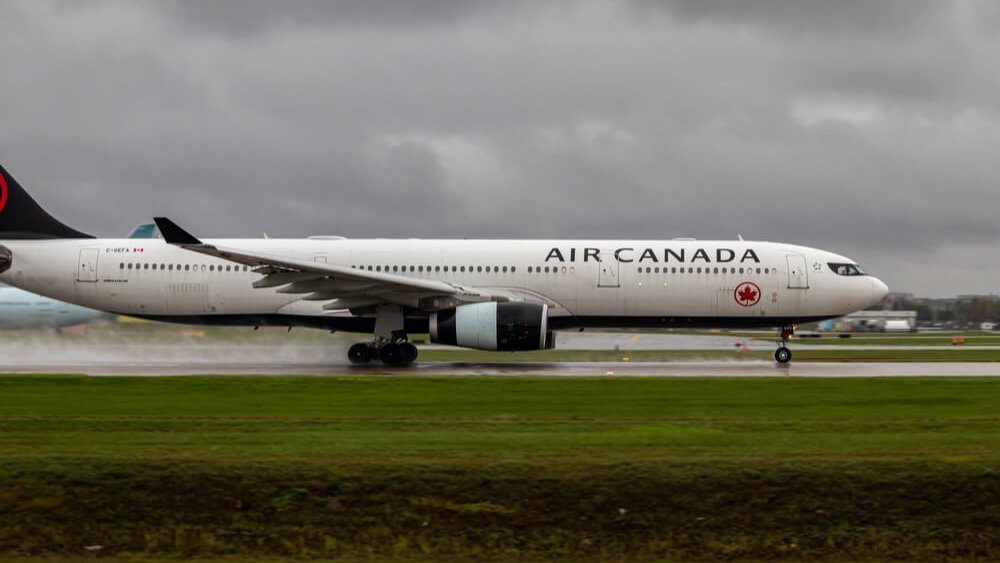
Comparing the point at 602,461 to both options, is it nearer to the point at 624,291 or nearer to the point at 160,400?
the point at 160,400

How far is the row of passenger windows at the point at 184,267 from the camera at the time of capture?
91.0ft

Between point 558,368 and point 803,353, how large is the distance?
12.4 m

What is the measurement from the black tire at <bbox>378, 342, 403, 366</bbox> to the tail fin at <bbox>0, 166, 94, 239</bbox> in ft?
31.2

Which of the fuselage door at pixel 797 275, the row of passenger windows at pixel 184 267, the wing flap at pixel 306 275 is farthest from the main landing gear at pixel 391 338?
the fuselage door at pixel 797 275

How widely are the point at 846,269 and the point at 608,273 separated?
652 cm

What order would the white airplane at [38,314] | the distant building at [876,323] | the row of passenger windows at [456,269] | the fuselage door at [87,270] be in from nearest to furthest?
the row of passenger windows at [456,269] → the fuselage door at [87,270] → the white airplane at [38,314] → the distant building at [876,323]

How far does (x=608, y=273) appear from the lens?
2764cm

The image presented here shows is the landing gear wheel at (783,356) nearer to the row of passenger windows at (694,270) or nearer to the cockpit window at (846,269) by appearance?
the row of passenger windows at (694,270)

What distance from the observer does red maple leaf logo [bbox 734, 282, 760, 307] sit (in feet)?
90.9

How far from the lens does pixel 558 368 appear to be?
Result: 2603cm

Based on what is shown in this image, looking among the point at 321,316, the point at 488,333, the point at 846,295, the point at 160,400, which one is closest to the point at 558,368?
the point at 488,333

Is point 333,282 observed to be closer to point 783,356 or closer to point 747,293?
point 747,293

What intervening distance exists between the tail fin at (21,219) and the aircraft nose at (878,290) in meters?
21.9

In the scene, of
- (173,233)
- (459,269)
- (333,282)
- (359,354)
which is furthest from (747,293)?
(173,233)
